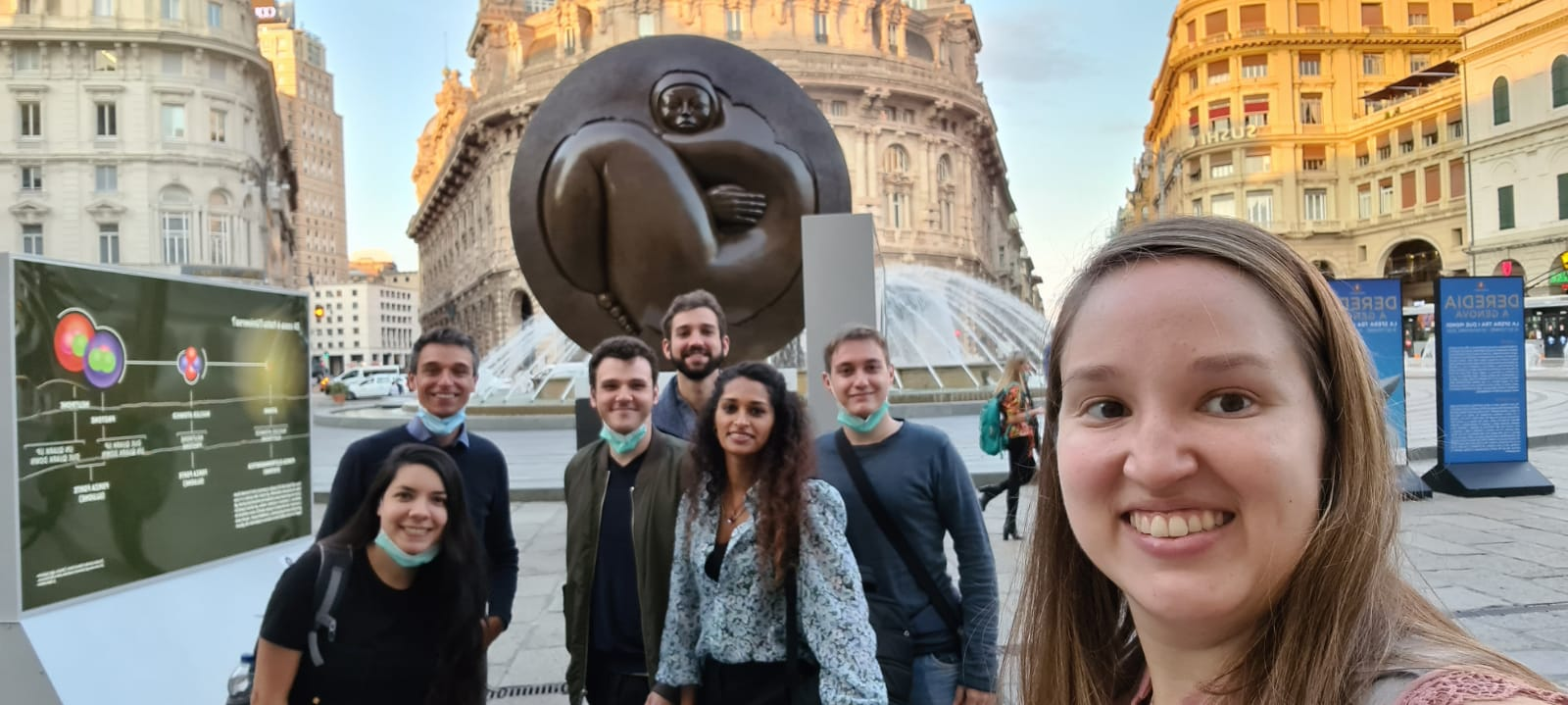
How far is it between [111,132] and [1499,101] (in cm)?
5763

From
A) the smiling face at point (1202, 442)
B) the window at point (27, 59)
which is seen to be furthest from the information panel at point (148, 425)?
the window at point (27, 59)

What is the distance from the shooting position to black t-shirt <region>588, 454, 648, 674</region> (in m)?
2.98

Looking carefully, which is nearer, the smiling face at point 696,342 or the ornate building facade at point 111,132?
the smiling face at point 696,342

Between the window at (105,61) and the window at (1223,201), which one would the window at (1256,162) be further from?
the window at (105,61)

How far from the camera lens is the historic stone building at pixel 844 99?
1826 inches

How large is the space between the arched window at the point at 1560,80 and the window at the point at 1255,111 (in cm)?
1682

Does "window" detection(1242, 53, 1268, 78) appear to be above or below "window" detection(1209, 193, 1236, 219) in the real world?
above

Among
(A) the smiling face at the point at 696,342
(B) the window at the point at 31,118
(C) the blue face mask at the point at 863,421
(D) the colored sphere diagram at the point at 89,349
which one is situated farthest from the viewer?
(B) the window at the point at 31,118

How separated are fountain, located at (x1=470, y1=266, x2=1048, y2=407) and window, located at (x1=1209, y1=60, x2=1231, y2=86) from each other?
40.5 m

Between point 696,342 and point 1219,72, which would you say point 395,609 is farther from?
point 1219,72

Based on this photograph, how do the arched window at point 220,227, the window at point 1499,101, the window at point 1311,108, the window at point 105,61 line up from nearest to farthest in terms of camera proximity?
1. the window at point 105,61
2. the window at point 1499,101
3. the arched window at point 220,227
4. the window at point 1311,108

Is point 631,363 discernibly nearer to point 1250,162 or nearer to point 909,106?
point 909,106

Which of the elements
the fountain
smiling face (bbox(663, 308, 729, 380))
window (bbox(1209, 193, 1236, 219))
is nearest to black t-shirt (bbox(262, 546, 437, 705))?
smiling face (bbox(663, 308, 729, 380))

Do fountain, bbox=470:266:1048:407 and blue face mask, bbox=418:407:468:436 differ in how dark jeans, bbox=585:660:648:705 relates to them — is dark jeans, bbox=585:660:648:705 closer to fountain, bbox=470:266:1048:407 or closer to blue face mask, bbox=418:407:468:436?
blue face mask, bbox=418:407:468:436
